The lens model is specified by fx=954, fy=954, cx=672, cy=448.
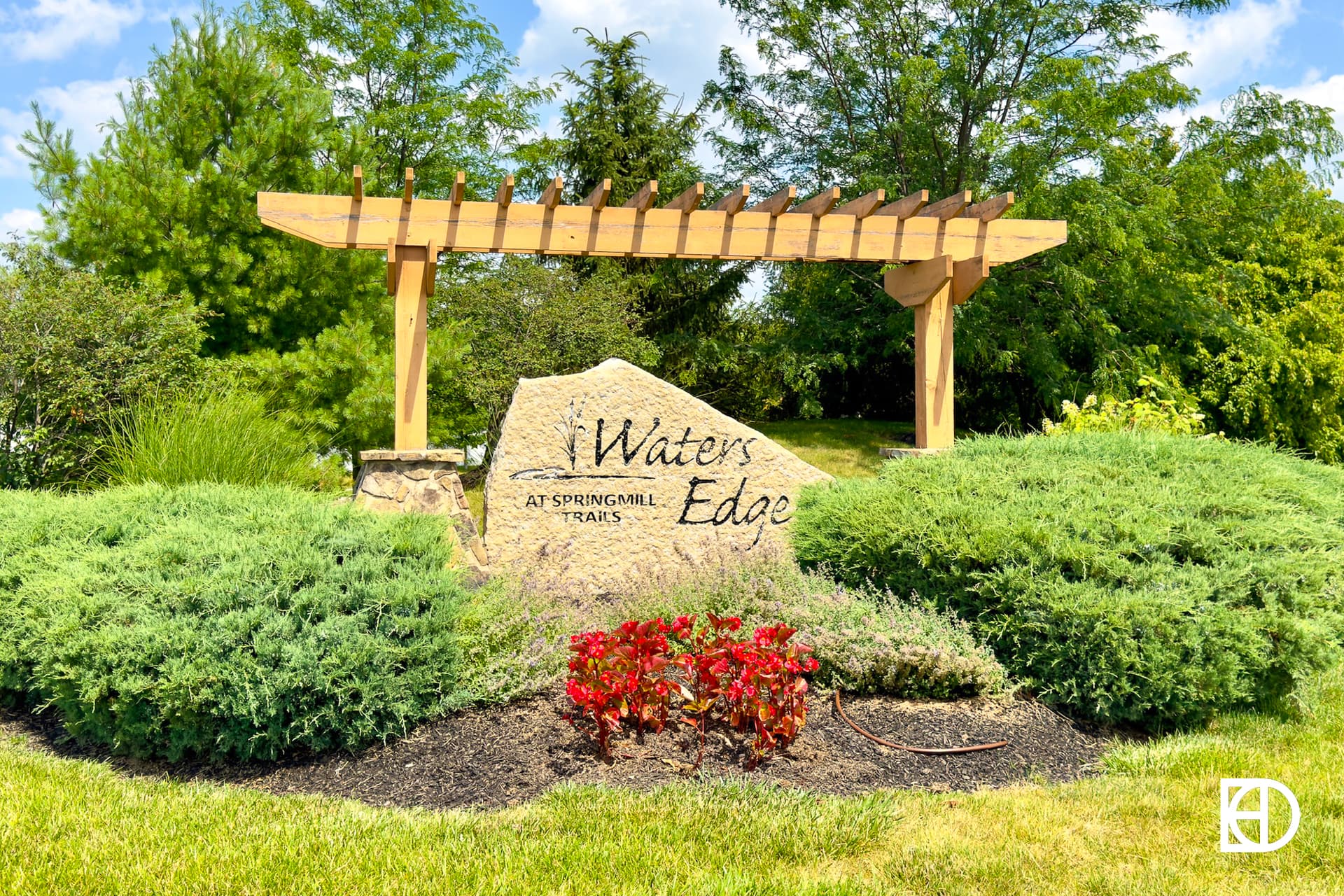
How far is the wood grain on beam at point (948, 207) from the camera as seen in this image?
7.57 m

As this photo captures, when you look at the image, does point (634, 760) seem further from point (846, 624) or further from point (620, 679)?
point (846, 624)

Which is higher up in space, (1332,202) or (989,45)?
(989,45)

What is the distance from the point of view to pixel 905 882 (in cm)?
286

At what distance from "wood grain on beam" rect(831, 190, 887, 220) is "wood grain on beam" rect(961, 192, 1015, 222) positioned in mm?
839

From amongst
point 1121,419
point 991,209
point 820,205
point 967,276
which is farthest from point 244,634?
point 1121,419

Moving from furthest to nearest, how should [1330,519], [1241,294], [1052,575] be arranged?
1. [1241,294]
2. [1330,519]
3. [1052,575]

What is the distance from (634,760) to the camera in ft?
12.4

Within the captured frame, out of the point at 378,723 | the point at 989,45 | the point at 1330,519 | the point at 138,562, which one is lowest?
the point at 378,723

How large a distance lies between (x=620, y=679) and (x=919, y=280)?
218 inches

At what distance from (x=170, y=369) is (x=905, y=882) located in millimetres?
8363

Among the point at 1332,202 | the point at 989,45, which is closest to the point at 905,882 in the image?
the point at 989,45

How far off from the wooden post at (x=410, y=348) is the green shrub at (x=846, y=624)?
2.43 m

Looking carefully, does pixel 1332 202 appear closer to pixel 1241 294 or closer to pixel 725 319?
pixel 1241 294

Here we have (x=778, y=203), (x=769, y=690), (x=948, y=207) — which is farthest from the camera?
(x=948, y=207)
